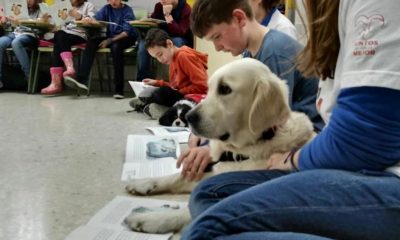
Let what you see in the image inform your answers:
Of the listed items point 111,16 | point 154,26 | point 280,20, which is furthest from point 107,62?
point 280,20

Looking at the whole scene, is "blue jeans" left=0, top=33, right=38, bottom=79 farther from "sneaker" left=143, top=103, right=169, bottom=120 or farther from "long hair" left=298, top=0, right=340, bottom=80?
"long hair" left=298, top=0, right=340, bottom=80

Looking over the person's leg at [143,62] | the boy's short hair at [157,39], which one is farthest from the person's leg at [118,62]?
the boy's short hair at [157,39]

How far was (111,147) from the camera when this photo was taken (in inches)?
98.8

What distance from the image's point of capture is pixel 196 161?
59.9 inches

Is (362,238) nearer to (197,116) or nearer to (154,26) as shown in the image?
(197,116)

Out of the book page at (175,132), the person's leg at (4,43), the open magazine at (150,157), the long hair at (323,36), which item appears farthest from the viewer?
the person's leg at (4,43)

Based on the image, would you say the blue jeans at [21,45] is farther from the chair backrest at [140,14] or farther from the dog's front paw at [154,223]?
the dog's front paw at [154,223]

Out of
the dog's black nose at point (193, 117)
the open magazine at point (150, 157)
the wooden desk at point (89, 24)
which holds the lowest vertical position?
the open magazine at point (150, 157)

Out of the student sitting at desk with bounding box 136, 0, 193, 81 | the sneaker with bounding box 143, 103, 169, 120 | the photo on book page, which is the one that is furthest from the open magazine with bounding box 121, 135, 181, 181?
the photo on book page

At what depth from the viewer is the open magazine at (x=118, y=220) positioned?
131 cm

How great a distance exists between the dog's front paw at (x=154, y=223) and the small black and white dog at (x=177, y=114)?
1.71 meters

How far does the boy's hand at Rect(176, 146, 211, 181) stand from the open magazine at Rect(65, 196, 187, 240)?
0.41ft

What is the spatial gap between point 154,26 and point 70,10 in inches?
50.8

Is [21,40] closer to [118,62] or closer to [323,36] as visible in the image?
[118,62]
